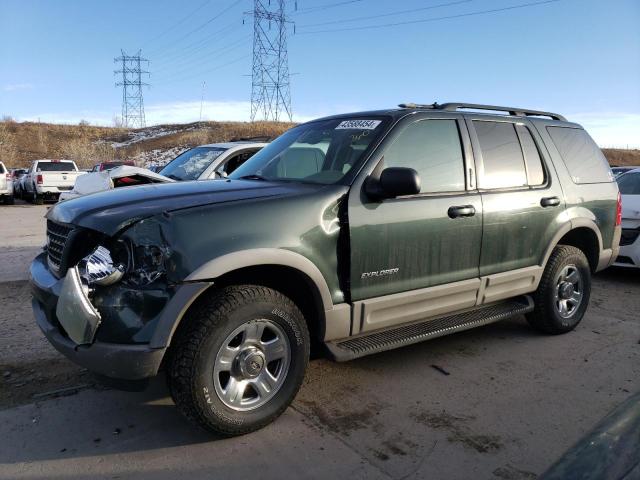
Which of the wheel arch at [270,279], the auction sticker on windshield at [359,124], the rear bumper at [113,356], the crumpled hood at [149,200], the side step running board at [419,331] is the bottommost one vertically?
the side step running board at [419,331]

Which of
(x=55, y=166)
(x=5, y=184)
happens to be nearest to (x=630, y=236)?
(x=5, y=184)

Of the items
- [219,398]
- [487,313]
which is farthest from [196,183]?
[487,313]

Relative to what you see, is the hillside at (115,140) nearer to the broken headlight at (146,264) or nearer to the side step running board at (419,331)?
the side step running board at (419,331)

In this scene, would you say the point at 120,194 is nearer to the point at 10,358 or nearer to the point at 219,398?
the point at 219,398

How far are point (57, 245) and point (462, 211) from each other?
9.03 ft

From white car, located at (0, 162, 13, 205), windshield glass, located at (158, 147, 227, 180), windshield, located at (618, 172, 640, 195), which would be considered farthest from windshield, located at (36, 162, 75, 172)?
windshield, located at (618, 172, 640, 195)

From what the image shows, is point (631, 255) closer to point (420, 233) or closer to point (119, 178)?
point (420, 233)

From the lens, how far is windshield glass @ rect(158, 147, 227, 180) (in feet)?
→ 25.8

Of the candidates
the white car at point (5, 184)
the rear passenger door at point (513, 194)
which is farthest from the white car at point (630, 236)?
the white car at point (5, 184)

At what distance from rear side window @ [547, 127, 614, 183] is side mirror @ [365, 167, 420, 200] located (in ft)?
7.41

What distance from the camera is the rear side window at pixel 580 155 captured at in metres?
4.98

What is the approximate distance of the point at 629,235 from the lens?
7.19 meters

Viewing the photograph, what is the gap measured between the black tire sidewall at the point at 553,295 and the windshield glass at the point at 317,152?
224 centimetres

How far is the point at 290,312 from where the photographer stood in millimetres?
3156
